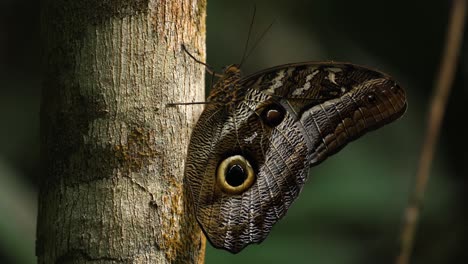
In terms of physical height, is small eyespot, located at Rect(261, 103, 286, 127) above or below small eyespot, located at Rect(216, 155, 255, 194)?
above

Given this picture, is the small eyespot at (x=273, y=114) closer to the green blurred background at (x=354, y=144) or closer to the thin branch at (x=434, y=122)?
the thin branch at (x=434, y=122)

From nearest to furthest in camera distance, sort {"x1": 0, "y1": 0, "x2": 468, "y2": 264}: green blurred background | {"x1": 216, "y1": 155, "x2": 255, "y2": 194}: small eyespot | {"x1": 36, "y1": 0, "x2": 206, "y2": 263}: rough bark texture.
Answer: {"x1": 36, "y1": 0, "x2": 206, "y2": 263}: rough bark texture, {"x1": 216, "y1": 155, "x2": 255, "y2": 194}: small eyespot, {"x1": 0, "y1": 0, "x2": 468, "y2": 264}: green blurred background

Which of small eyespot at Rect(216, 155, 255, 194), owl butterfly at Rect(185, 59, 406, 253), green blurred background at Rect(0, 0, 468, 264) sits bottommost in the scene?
green blurred background at Rect(0, 0, 468, 264)

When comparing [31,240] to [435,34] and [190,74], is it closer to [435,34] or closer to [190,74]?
[190,74]

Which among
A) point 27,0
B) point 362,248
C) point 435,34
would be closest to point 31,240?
point 27,0

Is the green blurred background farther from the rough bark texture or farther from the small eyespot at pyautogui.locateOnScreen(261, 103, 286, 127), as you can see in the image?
the rough bark texture

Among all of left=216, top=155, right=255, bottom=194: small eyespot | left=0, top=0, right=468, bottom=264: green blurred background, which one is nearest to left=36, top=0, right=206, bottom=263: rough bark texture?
left=216, top=155, right=255, bottom=194: small eyespot

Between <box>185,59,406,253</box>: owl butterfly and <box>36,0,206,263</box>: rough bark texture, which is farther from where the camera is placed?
<box>185,59,406,253</box>: owl butterfly
